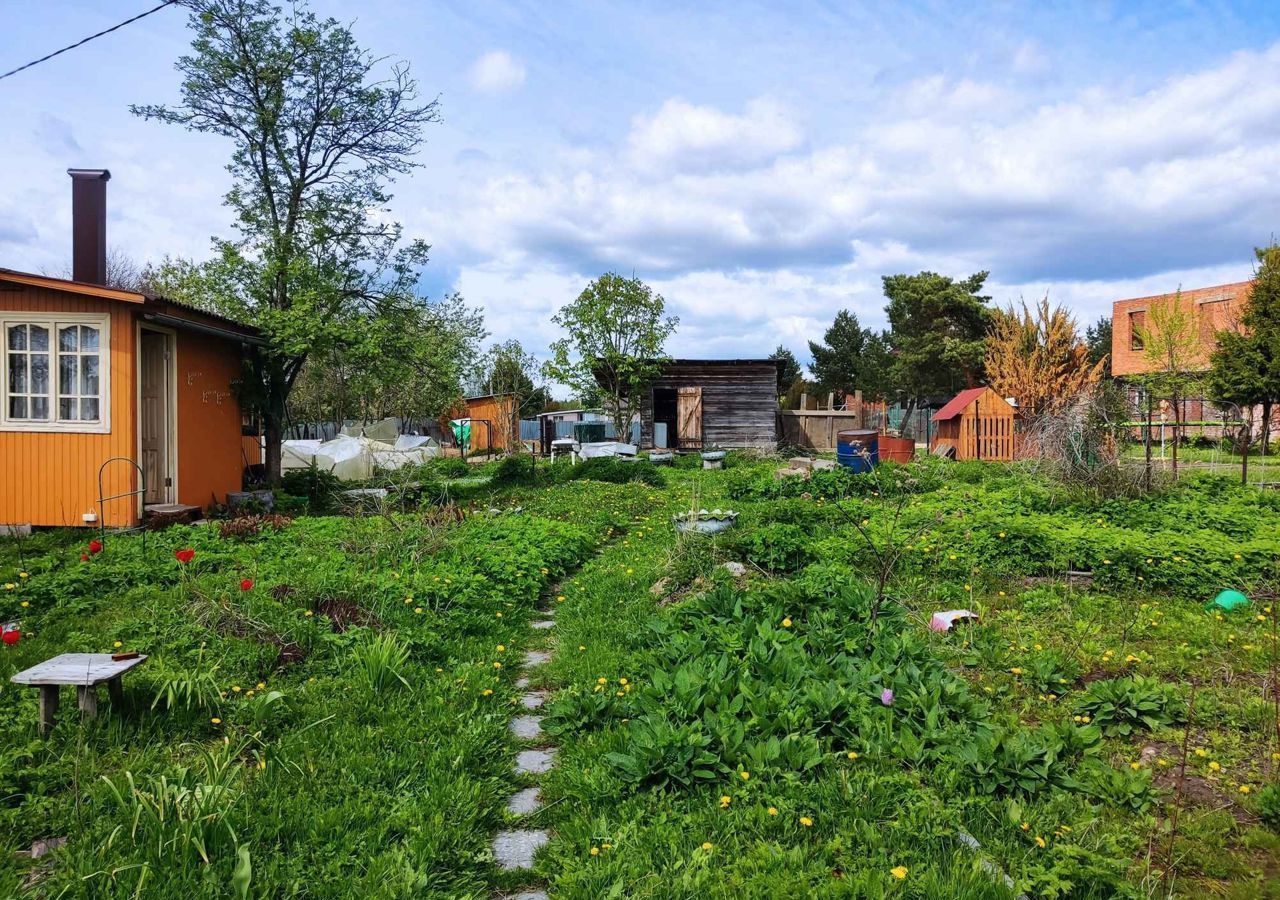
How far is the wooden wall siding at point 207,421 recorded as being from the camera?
1087 centimetres

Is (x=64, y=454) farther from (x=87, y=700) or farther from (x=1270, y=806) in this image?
(x=1270, y=806)

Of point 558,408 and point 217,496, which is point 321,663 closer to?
point 217,496

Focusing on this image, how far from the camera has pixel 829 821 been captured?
9.30 feet

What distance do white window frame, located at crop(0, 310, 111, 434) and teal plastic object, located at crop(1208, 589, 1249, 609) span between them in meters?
11.7

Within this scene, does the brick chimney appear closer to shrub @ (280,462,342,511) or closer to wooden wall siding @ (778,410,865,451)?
shrub @ (280,462,342,511)

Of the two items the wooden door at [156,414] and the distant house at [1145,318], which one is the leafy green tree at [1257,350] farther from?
the wooden door at [156,414]

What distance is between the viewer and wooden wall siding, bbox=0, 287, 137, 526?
9.58 meters

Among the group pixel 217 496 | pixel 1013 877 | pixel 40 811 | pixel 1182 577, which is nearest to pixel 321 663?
pixel 40 811

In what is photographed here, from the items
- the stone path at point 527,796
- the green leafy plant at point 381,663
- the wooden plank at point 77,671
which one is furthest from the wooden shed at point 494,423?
the wooden plank at point 77,671

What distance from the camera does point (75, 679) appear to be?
3.52 metres

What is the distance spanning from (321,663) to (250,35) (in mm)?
12765

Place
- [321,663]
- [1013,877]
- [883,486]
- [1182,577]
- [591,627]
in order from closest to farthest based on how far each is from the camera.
A: [1013,877], [321,663], [591,627], [1182,577], [883,486]

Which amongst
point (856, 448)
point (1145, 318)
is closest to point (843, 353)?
point (1145, 318)

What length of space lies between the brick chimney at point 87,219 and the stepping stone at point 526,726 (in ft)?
32.9
